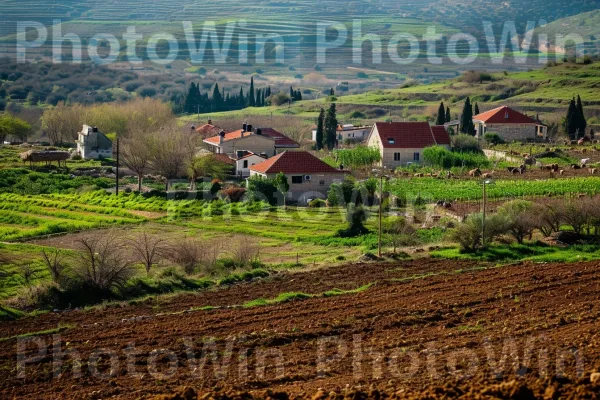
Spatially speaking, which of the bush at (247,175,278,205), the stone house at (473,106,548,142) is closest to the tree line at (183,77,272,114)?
the stone house at (473,106,548,142)

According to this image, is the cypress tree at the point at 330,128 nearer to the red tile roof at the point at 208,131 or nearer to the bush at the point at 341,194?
the red tile roof at the point at 208,131

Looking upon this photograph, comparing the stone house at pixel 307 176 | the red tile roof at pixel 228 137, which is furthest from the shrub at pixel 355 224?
the red tile roof at pixel 228 137

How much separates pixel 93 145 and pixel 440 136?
21948 mm

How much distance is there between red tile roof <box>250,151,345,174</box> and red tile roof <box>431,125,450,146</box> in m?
10.6

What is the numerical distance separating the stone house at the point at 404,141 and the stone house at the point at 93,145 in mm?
18225

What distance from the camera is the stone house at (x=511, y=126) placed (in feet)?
204

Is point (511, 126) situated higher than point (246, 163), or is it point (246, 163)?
point (511, 126)

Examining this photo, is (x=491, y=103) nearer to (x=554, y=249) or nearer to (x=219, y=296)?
(x=554, y=249)

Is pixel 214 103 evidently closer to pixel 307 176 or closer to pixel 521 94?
pixel 521 94

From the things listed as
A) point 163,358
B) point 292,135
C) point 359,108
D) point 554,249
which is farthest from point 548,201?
point 359,108

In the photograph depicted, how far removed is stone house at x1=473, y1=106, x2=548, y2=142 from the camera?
6209 centimetres

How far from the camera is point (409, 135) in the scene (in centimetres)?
5406

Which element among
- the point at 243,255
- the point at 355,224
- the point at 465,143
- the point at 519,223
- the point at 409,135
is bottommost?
the point at 243,255

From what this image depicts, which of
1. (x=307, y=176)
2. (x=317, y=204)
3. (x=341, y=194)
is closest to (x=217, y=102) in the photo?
(x=307, y=176)
